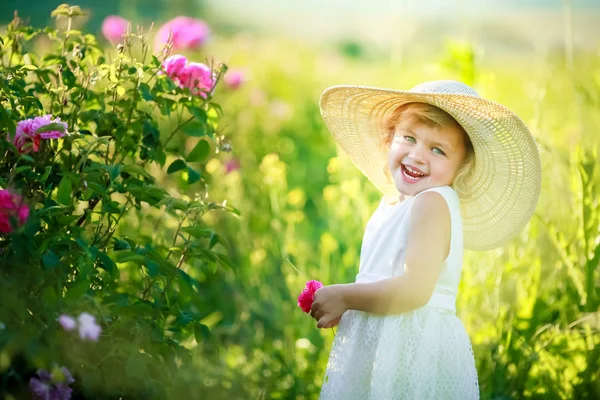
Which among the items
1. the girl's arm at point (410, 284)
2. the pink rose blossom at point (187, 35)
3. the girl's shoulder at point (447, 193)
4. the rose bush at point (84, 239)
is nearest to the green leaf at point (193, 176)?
the rose bush at point (84, 239)

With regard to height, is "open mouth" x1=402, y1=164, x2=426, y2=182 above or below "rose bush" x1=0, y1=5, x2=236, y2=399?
above

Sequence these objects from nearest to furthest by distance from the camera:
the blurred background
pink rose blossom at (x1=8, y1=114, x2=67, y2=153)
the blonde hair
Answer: pink rose blossom at (x1=8, y1=114, x2=67, y2=153), the blonde hair, the blurred background

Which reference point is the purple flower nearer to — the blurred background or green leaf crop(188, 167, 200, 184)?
the blurred background

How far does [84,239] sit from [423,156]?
87 cm

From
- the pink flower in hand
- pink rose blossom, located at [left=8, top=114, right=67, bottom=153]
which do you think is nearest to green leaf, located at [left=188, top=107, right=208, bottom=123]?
pink rose blossom, located at [left=8, top=114, right=67, bottom=153]

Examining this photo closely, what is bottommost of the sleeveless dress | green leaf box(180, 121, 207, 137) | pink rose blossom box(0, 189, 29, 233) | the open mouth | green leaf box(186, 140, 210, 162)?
the sleeveless dress

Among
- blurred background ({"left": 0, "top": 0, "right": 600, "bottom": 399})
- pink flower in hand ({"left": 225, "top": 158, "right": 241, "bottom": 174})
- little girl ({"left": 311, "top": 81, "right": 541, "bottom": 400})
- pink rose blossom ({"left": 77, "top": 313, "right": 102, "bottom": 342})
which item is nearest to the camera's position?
pink rose blossom ({"left": 77, "top": 313, "right": 102, "bottom": 342})

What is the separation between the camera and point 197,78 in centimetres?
201

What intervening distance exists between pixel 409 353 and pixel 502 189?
0.53 metres

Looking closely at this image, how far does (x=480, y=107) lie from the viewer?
178cm

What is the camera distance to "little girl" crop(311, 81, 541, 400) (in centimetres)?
173

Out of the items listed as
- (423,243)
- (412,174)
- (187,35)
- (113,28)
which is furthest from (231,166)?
(423,243)

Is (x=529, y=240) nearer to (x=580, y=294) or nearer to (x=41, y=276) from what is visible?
(x=580, y=294)

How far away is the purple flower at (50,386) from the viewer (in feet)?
4.68
